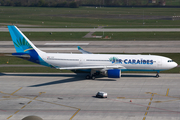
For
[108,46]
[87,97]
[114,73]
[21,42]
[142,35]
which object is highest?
[21,42]

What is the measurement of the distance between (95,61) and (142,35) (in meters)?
55.9

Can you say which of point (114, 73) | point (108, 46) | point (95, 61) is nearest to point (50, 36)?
point (108, 46)

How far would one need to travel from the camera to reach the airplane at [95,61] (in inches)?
2127

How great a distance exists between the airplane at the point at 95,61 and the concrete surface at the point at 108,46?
84.3 feet

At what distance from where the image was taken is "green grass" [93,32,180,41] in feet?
332

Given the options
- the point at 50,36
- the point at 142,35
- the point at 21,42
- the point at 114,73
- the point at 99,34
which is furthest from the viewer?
the point at 99,34

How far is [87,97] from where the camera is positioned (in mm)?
43156

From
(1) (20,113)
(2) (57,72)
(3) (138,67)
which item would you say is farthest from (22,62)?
(1) (20,113)

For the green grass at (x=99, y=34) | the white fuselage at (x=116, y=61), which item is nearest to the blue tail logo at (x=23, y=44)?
the white fuselage at (x=116, y=61)

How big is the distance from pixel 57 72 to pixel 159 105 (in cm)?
2708

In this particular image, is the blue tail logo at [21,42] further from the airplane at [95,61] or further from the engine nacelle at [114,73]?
the engine nacelle at [114,73]

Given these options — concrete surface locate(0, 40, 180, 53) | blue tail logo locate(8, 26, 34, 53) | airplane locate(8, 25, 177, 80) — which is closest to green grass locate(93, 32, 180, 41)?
concrete surface locate(0, 40, 180, 53)

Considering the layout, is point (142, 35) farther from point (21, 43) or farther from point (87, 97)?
point (87, 97)

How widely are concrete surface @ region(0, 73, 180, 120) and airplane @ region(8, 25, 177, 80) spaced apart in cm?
218
